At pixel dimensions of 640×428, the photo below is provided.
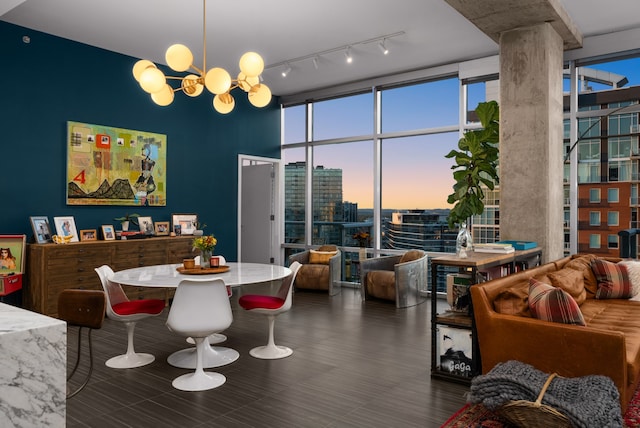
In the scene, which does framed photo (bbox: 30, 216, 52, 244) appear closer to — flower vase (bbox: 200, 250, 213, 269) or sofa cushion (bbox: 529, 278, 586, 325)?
flower vase (bbox: 200, 250, 213, 269)

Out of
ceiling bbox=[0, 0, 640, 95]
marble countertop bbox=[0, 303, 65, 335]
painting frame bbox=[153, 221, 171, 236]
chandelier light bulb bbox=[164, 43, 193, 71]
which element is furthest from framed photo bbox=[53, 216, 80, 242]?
marble countertop bbox=[0, 303, 65, 335]

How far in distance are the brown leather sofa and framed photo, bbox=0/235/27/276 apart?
4823 millimetres

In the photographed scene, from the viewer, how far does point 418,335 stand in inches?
193

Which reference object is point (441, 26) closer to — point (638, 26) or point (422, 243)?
point (638, 26)

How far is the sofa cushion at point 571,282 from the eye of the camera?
3814 millimetres

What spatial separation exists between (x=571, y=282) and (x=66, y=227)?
5.57 m

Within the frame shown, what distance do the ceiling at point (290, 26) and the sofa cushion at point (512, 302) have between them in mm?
3235

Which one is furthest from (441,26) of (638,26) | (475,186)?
(638,26)

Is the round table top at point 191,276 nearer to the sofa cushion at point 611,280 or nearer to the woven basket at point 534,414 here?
the woven basket at point 534,414

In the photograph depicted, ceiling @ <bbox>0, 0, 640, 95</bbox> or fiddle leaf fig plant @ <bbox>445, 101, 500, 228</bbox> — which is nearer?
ceiling @ <bbox>0, 0, 640, 95</bbox>

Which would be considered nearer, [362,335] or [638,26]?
[362,335]

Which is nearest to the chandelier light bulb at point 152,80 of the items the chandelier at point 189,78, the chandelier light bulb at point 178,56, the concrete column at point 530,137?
the chandelier at point 189,78

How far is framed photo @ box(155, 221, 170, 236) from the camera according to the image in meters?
6.70

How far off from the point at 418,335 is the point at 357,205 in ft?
11.6
